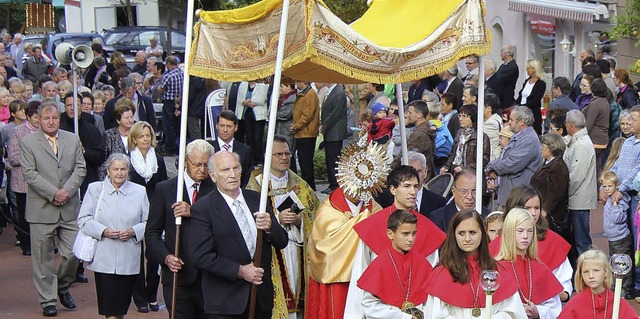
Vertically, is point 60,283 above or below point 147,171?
below

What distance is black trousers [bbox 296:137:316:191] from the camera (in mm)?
16922

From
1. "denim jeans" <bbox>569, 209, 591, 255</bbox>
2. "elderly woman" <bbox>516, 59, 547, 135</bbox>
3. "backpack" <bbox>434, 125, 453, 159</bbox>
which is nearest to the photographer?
"denim jeans" <bbox>569, 209, 591, 255</bbox>

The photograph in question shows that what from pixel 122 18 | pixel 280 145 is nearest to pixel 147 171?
pixel 280 145

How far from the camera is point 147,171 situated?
11.1 m

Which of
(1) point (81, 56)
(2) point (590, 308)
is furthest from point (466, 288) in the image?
(1) point (81, 56)

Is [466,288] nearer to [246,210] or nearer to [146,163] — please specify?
[246,210]

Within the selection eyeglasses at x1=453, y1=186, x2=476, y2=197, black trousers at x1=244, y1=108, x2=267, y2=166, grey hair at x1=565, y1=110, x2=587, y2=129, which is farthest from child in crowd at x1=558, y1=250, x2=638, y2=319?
black trousers at x1=244, y1=108, x2=267, y2=166

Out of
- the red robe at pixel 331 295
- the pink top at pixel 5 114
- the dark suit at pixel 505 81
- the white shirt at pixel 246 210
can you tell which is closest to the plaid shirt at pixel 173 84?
the pink top at pixel 5 114

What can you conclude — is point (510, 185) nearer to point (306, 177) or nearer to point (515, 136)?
point (515, 136)

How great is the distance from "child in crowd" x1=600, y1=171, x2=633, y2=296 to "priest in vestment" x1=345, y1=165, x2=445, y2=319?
3825 mm

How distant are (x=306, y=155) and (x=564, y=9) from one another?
9974mm

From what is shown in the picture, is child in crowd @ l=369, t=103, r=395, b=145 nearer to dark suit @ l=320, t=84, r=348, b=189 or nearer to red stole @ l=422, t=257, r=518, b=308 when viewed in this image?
dark suit @ l=320, t=84, r=348, b=189

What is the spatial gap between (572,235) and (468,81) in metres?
5.39

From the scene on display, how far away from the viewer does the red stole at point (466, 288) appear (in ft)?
23.6
